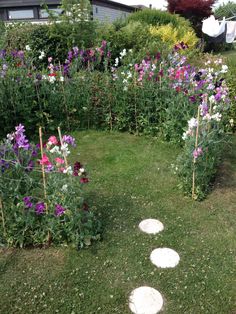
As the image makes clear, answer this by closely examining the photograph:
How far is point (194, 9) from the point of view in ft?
64.0

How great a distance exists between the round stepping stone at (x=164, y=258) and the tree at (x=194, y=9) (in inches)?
738

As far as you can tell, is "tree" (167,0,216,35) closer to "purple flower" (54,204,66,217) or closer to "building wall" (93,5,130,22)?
"building wall" (93,5,130,22)

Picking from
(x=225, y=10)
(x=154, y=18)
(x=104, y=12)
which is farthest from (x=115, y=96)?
(x=225, y=10)

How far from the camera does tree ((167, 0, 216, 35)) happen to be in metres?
19.2

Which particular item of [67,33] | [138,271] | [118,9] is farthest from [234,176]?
[118,9]

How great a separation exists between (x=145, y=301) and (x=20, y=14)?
21243 mm

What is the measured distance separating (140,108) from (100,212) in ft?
7.71

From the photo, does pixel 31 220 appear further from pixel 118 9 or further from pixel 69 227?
A: pixel 118 9

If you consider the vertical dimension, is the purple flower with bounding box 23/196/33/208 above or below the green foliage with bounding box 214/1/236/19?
below

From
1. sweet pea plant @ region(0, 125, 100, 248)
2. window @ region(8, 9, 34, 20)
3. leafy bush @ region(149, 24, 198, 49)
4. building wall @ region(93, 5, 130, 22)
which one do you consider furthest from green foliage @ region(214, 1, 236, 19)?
sweet pea plant @ region(0, 125, 100, 248)

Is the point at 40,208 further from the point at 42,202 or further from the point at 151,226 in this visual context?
the point at 151,226

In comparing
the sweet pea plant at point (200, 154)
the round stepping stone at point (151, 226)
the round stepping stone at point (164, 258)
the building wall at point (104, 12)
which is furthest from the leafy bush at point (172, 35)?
the round stepping stone at point (164, 258)

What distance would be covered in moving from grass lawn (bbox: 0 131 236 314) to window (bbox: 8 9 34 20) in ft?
62.4

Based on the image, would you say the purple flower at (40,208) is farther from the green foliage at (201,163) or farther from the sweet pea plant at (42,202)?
the green foliage at (201,163)
